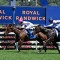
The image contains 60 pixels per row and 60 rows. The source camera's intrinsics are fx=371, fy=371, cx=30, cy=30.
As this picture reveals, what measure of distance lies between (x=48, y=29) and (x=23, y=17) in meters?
5.33

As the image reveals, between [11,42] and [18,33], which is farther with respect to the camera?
[11,42]

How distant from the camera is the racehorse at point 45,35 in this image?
21195 mm

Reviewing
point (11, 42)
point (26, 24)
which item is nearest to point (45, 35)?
point (26, 24)

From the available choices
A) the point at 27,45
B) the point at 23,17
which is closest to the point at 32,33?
the point at 27,45

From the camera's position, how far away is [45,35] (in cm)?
2175

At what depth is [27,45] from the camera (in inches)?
958

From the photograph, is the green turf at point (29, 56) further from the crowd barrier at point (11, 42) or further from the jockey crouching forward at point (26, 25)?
the crowd barrier at point (11, 42)

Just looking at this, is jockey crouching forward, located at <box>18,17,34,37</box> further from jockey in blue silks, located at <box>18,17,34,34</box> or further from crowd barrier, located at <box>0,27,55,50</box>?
crowd barrier, located at <box>0,27,55,50</box>

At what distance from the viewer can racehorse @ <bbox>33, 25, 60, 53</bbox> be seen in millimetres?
21195

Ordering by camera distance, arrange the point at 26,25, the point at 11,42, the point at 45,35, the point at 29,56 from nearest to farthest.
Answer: the point at 29,56, the point at 45,35, the point at 26,25, the point at 11,42

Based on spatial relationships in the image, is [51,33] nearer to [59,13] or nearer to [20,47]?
[20,47]

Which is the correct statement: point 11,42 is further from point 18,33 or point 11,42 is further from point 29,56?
point 29,56

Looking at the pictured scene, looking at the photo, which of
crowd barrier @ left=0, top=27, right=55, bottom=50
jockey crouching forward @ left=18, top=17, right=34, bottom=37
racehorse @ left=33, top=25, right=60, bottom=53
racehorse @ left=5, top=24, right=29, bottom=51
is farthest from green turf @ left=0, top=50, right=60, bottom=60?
crowd barrier @ left=0, top=27, right=55, bottom=50

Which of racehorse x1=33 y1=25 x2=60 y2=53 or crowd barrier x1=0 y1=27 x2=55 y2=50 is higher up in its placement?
racehorse x1=33 y1=25 x2=60 y2=53
